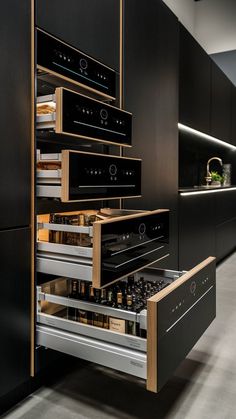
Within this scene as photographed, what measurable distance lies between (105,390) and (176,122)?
1.97 metres

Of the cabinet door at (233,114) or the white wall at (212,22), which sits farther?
the cabinet door at (233,114)

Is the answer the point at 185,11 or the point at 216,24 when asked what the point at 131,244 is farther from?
the point at 216,24

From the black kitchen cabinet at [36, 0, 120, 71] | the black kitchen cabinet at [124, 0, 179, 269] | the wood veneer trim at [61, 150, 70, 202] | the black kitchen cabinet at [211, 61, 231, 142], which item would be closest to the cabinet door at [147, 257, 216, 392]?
the wood veneer trim at [61, 150, 70, 202]

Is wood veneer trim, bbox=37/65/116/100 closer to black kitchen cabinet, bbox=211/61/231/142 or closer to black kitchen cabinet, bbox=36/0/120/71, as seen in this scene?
black kitchen cabinet, bbox=36/0/120/71

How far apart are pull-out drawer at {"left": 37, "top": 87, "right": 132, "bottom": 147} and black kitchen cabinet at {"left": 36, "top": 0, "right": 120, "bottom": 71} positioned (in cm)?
31

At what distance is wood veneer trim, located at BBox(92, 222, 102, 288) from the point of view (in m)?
1.29

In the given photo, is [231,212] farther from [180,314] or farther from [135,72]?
[180,314]

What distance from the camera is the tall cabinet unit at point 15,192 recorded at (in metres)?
1.38

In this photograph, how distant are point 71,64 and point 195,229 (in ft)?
6.74

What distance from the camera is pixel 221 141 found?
4.58 metres

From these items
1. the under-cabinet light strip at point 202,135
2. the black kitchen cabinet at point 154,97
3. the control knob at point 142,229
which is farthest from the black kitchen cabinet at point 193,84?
the control knob at point 142,229

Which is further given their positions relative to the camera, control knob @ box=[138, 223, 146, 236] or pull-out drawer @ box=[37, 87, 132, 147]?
control knob @ box=[138, 223, 146, 236]

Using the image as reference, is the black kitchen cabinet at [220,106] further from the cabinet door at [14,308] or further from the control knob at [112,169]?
the cabinet door at [14,308]

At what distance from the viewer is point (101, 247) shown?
1.31 meters
